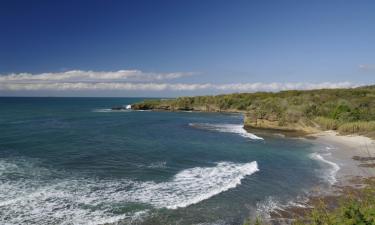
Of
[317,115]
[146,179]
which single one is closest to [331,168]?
[146,179]

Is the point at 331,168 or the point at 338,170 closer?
the point at 338,170

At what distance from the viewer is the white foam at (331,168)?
77.9 feet

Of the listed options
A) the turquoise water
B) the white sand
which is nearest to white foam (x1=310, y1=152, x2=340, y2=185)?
the white sand

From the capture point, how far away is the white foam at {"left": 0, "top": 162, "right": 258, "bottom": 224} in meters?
16.3

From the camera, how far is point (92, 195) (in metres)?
19.5

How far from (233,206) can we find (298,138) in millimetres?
29367

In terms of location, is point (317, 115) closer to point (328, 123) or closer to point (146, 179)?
point (328, 123)

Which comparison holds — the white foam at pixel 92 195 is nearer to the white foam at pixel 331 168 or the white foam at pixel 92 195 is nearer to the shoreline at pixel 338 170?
the shoreline at pixel 338 170

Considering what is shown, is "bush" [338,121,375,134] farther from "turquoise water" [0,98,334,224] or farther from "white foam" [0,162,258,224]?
"white foam" [0,162,258,224]

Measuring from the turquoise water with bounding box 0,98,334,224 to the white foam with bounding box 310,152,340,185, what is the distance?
23.7 inches

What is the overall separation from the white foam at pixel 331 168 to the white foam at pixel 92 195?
18.9 feet

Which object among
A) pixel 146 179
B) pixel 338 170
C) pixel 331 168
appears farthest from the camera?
pixel 331 168

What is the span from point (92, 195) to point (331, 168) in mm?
19590

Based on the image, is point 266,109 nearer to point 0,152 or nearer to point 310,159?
point 310,159
